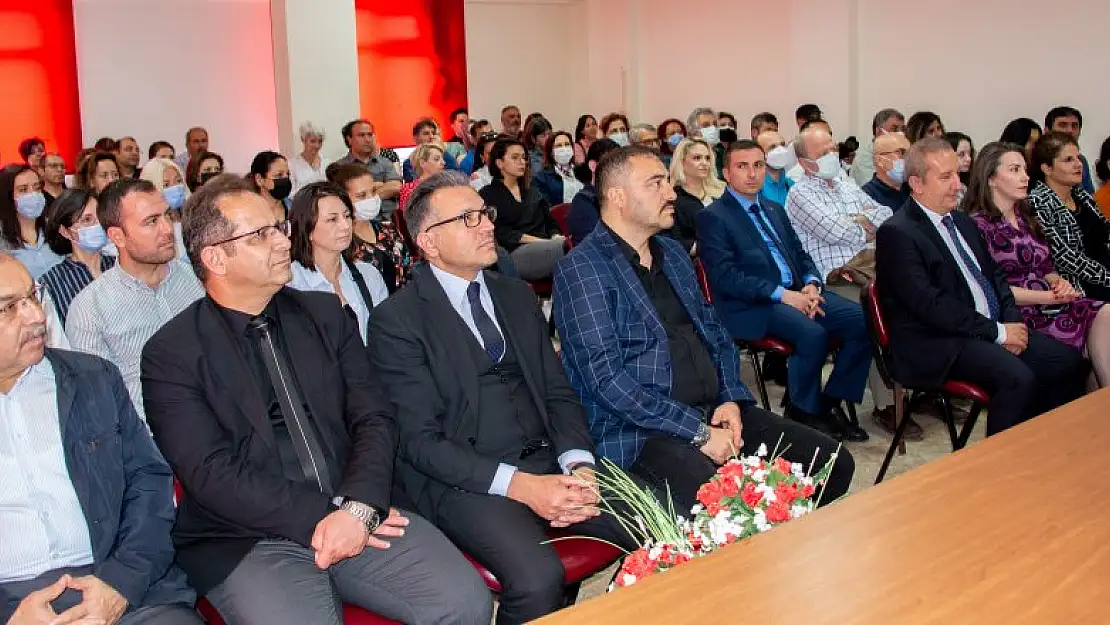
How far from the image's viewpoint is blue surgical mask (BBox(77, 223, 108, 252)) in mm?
4027

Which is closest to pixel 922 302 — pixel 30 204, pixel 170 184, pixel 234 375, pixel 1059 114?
pixel 234 375

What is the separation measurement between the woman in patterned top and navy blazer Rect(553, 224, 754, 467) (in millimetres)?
2343

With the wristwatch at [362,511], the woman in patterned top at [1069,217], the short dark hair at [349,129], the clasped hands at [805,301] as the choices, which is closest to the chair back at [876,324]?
the clasped hands at [805,301]

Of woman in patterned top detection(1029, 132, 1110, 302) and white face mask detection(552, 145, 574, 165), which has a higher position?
white face mask detection(552, 145, 574, 165)

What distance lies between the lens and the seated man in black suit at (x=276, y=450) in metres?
2.39

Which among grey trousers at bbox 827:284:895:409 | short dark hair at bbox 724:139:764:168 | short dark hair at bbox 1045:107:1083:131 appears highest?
short dark hair at bbox 1045:107:1083:131

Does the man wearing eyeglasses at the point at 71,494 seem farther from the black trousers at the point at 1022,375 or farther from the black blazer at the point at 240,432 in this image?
the black trousers at the point at 1022,375

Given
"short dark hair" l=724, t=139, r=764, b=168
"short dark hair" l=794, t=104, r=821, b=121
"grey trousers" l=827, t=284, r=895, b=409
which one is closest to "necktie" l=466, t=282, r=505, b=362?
"short dark hair" l=724, t=139, r=764, b=168

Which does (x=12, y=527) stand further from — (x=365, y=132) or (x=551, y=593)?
(x=365, y=132)

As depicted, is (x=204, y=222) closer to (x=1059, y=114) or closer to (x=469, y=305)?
(x=469, y=305)

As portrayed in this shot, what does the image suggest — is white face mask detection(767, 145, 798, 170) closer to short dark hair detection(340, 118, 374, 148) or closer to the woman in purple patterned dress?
the woman in purple patterned dress

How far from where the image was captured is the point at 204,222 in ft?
8.89

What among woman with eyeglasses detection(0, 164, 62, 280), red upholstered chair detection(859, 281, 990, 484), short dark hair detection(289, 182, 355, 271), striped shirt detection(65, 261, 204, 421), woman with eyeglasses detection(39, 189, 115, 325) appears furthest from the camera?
woman with eyeglasses detection(0, 164, 62, 280)

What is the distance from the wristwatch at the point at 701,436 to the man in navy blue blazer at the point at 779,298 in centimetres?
168
